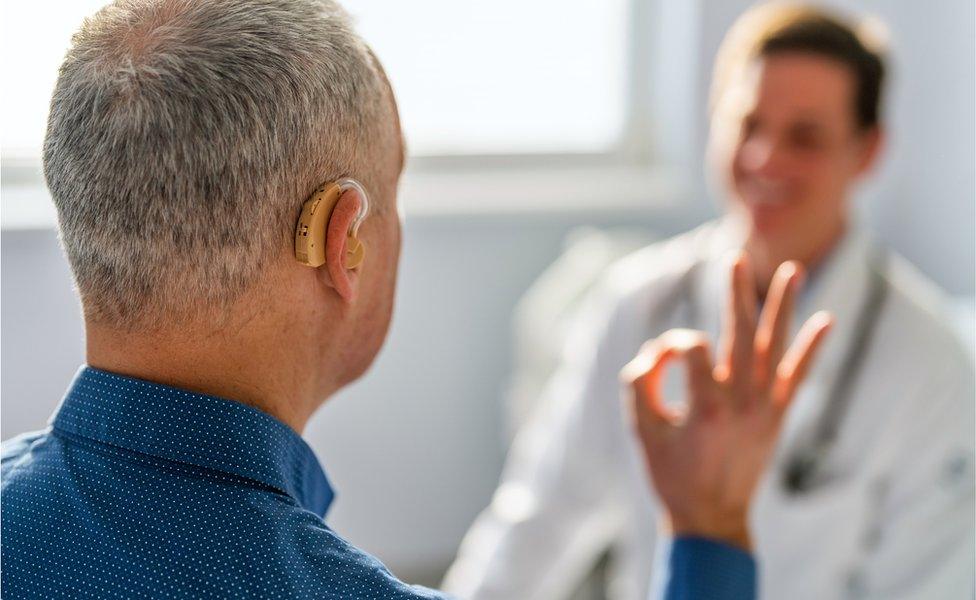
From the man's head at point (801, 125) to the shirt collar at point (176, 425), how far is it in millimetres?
1038

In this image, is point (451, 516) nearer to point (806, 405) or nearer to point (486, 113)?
point (486, 113)

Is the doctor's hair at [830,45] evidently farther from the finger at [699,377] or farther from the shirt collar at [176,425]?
the shirt collar at [176,425]

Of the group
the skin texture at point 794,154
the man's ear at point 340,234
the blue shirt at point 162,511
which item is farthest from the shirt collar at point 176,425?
the skin texture at point 794,154

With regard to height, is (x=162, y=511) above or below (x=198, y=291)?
below

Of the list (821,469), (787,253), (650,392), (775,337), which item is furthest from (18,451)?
(787,253)

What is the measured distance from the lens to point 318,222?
705 millimetres

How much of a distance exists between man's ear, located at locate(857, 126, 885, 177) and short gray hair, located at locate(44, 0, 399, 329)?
1112 mm

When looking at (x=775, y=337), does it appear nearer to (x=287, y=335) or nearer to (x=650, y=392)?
(x=650, y=392)

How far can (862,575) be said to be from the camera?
1.45 m

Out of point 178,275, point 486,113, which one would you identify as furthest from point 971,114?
point 178,275

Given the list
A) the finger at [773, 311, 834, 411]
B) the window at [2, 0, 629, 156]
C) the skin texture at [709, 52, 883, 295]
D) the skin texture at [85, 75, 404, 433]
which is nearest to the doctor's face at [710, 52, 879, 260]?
the skin texture at [709, 52, 883, 295]

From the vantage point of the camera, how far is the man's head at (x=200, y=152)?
67cm

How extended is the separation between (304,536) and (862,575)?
1031mm

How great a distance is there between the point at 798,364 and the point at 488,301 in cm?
170
